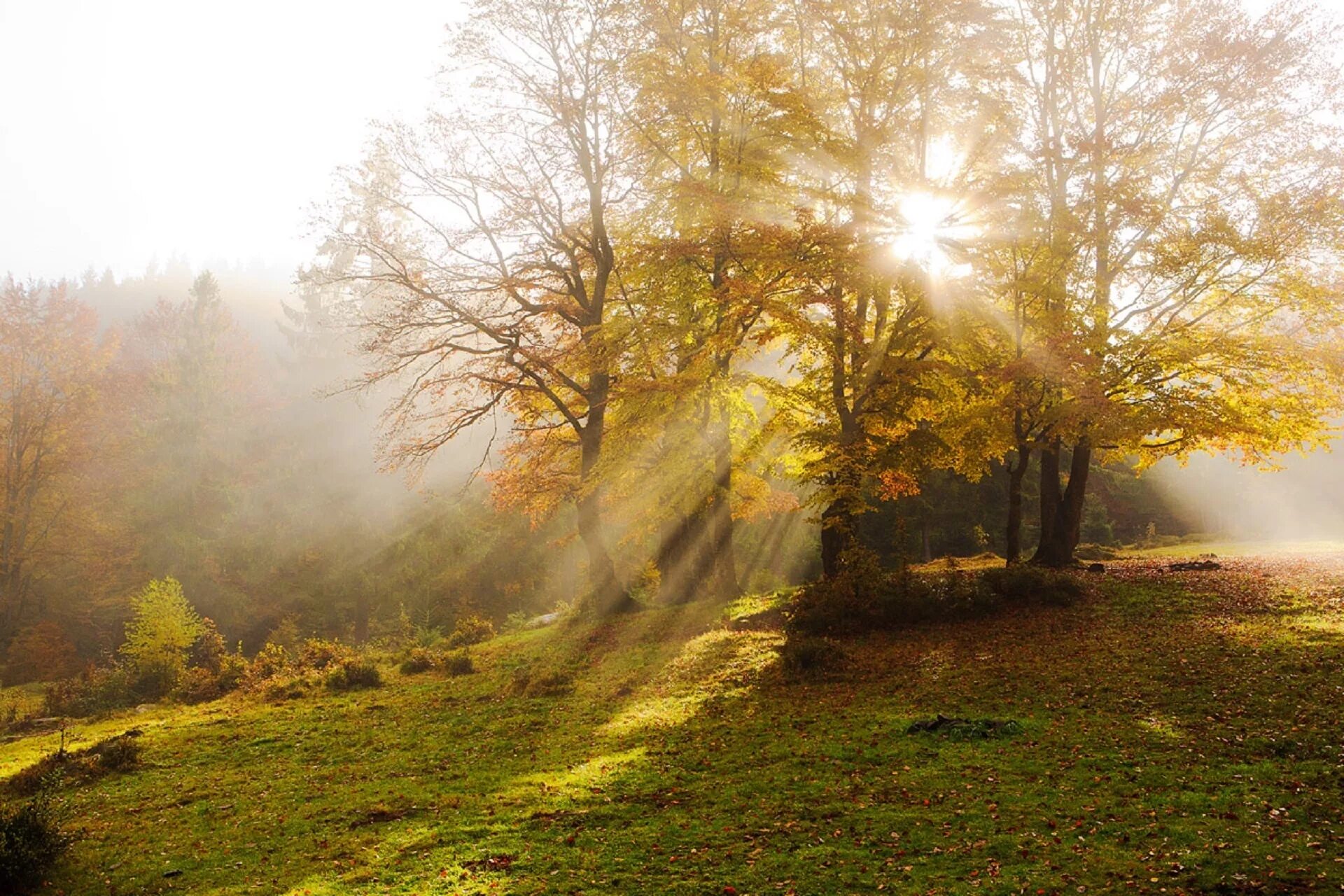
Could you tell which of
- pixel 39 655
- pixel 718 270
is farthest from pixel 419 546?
pixel 718 270

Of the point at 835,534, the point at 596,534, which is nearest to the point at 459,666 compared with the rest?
the point at 596,534

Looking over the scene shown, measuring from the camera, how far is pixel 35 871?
6910mm

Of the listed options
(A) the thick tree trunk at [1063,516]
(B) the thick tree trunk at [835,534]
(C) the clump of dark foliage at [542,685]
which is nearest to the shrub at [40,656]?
(C) the clump of dark foliage at [542,685]

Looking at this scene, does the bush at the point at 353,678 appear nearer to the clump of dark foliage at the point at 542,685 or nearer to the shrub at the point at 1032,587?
the clump of dark foliage at the point at 542,685

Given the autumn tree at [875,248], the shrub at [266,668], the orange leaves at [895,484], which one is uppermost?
the autumn tree at [875,248]

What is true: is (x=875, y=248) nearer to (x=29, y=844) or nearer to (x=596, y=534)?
(x=596, y=534)

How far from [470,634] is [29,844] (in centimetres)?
1613

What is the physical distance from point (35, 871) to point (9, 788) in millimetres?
4266

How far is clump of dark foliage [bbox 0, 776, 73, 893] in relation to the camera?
6.70 m

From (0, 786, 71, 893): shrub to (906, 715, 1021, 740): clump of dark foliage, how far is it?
30.1ft

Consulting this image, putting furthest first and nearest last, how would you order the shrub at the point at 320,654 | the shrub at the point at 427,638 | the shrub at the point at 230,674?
the shrub at the point at 427,638 < the shrub at the point at 320,654 < the shrub at the point at 230,674

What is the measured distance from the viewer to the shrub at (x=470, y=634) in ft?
74.6

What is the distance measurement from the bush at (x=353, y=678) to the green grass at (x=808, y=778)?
5.16ft

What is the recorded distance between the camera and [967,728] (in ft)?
29.9
